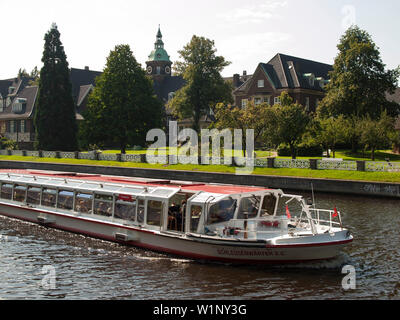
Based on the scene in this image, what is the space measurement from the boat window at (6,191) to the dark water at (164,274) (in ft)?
21.0

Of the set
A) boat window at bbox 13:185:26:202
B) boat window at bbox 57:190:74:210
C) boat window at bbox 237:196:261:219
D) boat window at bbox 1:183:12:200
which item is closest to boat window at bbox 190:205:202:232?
boat window at bbox 237:196:261:219

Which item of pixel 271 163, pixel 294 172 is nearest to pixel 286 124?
pixel 271 163

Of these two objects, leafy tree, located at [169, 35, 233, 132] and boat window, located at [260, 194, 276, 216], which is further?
leafy tree, located at [169, 35, 233, 132]

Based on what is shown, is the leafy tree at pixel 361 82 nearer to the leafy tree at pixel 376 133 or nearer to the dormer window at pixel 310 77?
the leafy tree at pixel 376 133

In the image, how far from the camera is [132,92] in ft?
216

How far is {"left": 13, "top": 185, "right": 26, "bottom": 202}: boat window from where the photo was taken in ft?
88.5

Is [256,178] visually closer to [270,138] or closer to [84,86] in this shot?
[270,138]

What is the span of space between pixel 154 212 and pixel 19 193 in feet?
38.1

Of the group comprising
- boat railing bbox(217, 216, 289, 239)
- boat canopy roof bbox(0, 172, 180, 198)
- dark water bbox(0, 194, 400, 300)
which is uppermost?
boat canopy roof bbox(0, 172, 180, 198)

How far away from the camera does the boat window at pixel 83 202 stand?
75.4 ft

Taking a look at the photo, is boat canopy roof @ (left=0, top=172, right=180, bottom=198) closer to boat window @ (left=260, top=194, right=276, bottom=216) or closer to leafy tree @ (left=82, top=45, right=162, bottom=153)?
boat window @ (left=260, top=194, right=276, bottom=216)

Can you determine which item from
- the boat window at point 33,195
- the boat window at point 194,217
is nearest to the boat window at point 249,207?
the boat window at point 194,217

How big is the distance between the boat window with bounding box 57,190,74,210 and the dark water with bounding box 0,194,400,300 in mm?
2452
